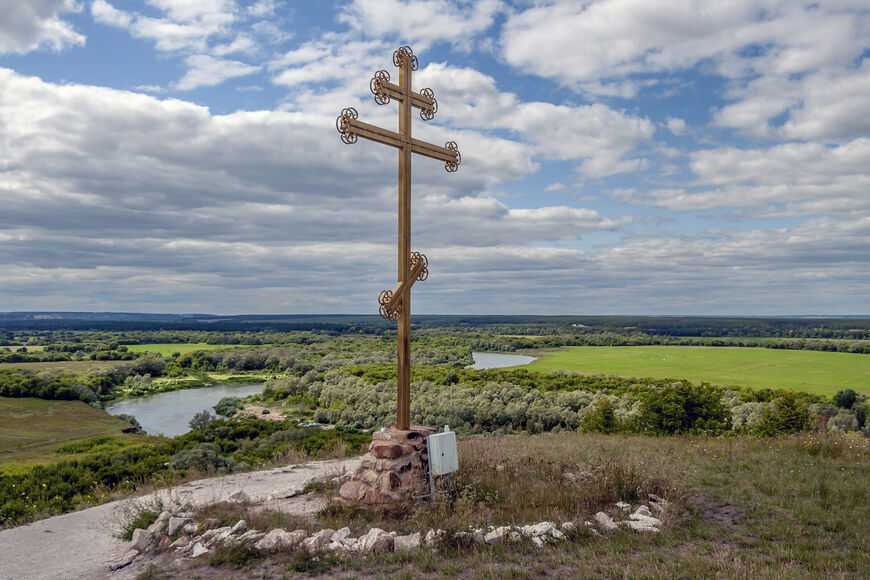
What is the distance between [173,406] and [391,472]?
59770 mm

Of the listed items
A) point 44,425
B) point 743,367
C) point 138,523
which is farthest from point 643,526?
point 743,367

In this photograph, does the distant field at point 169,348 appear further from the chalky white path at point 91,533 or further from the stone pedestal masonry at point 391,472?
the stone pedestal masonry at point 391,472

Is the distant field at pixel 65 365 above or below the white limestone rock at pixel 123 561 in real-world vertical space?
below

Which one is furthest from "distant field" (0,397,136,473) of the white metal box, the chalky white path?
the white metal box

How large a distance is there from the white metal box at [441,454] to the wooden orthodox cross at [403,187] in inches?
31.3

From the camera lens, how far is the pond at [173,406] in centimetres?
4625

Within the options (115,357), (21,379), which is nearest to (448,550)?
(21,379)

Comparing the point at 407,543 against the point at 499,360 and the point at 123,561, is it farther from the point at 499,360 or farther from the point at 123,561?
the point at 499,360

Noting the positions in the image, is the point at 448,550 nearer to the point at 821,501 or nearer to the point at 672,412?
the point at 821,501

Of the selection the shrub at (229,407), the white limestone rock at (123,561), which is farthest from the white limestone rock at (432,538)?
the shrub at (229,407)

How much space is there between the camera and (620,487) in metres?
7.51

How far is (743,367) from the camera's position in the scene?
58.2 m

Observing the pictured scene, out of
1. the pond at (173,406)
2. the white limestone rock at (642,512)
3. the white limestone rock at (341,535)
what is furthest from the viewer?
the pond at (173,406)

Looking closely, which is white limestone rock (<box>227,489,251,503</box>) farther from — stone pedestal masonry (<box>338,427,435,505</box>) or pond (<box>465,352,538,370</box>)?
pond (<box>465,352,538,370</box>)
